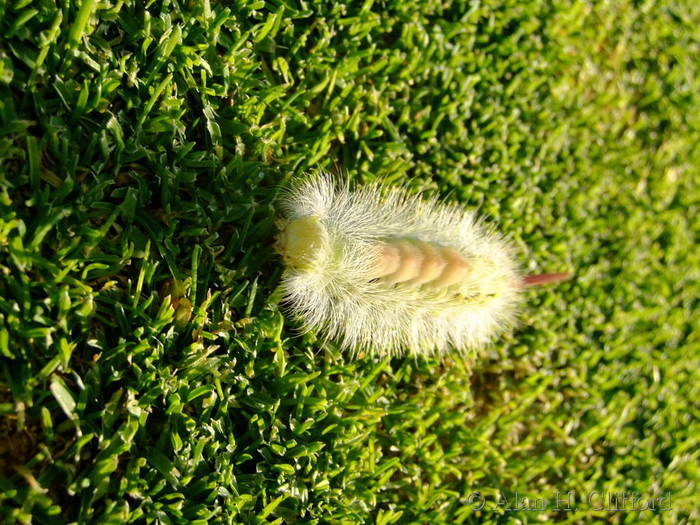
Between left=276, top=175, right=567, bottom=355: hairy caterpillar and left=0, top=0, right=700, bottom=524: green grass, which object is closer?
left=0, top=0, right=700, bottom=524: green grass

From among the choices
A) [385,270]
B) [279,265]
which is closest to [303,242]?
[279,265]

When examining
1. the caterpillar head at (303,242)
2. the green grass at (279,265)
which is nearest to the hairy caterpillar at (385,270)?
the caterpillar head at (303,242)

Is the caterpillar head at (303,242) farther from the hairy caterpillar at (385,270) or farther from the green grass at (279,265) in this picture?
the green grass at (279,265)

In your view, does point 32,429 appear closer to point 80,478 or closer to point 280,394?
point 80,478

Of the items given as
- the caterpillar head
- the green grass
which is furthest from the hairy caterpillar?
the green grass

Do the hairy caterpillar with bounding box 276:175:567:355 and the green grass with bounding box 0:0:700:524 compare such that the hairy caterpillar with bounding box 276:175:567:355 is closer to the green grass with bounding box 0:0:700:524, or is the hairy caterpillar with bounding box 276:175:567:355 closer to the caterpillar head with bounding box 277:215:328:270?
the caterpillar head with bounding box 277:215:328:270

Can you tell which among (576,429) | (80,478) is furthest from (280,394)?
(576,429)

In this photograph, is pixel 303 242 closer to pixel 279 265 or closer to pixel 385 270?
pixel 279 265
